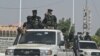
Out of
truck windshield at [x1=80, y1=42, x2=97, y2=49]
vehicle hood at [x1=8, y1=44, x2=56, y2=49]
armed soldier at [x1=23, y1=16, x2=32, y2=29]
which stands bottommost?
truck windshield at [x1=80, y1=42, x2=97, y2=49]

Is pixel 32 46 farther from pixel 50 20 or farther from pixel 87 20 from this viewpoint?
pixel 87 20

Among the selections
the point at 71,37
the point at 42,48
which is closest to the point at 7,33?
the point at 71,37

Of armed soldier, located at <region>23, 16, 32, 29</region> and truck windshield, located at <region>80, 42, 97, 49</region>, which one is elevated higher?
armed soldier, located at <region>23, 16, 32, 29</region>

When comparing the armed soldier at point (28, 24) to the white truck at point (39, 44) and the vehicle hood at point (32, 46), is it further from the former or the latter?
the vehicle hood at point (32, 46)

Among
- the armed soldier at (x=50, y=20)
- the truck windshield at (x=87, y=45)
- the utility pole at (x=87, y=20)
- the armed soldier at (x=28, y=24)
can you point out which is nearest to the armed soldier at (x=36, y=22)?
the armed soldier at (x=28, y=24)

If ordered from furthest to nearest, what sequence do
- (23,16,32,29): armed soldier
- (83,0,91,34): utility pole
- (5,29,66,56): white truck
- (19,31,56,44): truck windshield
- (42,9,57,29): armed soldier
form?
(83,0,91,34): utility pole, (42,9,57,29): armed soldier, (23,16,32,29): armed soldier, (19,31,56,44): truck windshield, (5,29,66,56): white truck

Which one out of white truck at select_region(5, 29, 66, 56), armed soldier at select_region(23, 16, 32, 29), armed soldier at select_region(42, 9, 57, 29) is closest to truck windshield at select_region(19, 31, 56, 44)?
white truck at select_region(5, 29, 66, 56)

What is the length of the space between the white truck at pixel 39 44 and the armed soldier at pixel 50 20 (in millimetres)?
707

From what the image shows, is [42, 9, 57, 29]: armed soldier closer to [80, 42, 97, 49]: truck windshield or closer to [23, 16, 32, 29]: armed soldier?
[23, 16, 32, 29]: armed soldier

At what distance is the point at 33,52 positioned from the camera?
1412 centimetres

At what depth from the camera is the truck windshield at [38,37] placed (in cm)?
1505

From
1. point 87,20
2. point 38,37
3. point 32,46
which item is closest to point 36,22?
point 38,37

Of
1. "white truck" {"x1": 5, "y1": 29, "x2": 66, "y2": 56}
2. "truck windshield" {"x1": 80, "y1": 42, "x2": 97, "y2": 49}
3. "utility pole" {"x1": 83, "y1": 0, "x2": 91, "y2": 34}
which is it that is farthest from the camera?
"utility pole" {"x1": 83, "y1": 0, "x2": 91, "y2": 34}

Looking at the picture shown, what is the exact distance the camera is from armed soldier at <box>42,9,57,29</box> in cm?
1612
